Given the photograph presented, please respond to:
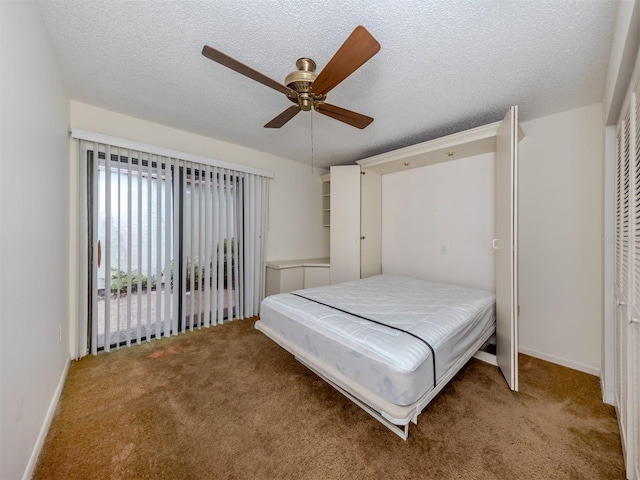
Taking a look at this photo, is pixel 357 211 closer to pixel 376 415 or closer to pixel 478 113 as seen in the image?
pixel 478 113

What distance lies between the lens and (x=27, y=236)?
1268mm

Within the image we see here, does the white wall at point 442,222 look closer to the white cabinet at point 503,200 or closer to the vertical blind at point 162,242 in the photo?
the white cabinet at point 503,200

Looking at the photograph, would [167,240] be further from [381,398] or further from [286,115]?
[381,398]

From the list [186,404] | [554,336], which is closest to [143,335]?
[186,404]

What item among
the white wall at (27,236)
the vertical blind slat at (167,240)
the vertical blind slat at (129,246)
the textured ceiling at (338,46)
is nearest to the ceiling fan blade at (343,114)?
the textured ceiling at (338,46)

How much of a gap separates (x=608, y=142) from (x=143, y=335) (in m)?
4.48

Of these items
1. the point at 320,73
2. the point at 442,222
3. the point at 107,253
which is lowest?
the point at 107,253

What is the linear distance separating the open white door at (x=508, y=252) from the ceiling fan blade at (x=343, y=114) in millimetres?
1071

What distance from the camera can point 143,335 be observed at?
2766 mm

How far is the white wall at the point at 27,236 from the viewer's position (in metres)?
1.04

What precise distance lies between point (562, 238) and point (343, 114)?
7.57 ft

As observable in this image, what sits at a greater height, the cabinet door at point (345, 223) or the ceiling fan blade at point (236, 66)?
the ceiling fan blade at point (236, 66)

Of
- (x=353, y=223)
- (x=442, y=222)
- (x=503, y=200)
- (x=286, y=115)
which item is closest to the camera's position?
(x=286, y=115)

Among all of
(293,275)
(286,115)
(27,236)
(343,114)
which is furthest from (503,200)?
(27,236)
